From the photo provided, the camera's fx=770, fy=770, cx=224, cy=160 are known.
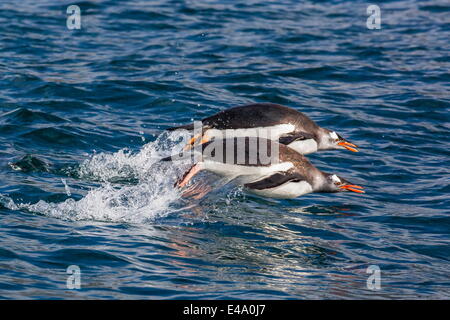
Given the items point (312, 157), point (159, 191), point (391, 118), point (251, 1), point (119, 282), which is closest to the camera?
point (119, 282)

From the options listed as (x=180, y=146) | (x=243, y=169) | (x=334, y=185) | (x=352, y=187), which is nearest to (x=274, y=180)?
(x=243, y=169)

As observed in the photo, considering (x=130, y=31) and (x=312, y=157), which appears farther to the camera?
(x=130, y=31)

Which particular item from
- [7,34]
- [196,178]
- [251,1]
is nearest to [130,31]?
[7,34]

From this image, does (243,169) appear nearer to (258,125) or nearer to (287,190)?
(287,190)

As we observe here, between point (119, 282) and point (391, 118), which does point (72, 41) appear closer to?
point (391, 118)

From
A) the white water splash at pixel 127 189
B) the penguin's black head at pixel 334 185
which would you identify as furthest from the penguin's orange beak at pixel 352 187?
the white water splash at pixel 127 189

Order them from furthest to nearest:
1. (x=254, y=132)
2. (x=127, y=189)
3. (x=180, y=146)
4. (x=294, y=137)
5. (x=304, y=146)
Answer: (x=180, y=146), (x=304, y=146), (x=294, y=137), (x=254, y=132), (x=127, y=189)

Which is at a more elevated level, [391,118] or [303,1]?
[303,1]

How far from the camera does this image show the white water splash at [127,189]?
8648mm

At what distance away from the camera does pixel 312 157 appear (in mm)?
11727

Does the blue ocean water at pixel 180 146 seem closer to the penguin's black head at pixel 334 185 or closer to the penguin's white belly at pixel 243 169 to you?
the penguin's black head at pixel 334 185

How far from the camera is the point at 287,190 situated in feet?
30.4

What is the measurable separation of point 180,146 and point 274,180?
8.21ft

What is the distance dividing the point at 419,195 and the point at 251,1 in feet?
37.5
